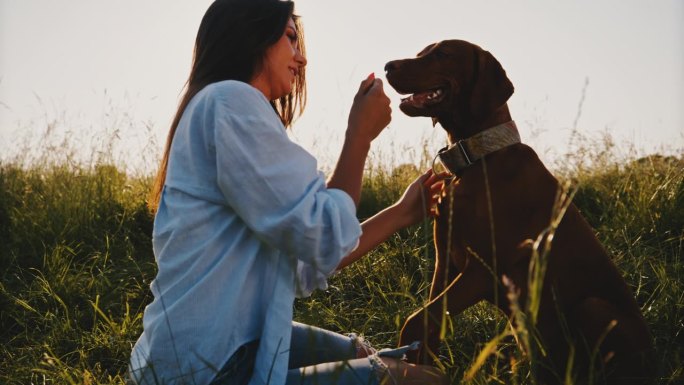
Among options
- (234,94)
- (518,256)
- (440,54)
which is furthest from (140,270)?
(234,94)

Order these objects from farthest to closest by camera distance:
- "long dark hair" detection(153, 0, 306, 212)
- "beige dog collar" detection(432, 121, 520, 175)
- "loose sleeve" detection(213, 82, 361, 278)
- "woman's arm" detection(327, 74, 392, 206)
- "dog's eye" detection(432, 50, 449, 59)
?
1. "dog's eye" detection(432, 50, 449, 59)
2. "beige dog collar" detection(432, 121, 520, 175)
3. "long dark hair" detection(153, 0, 306, 212)
4. "woman's arm" detection(327, 74, 392, 206)
5. "loose sleeve" detection(213, 82, 361, 278)

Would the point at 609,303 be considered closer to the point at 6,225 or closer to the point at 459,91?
the point at 459,91

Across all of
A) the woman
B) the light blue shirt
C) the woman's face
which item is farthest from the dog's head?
the light blue shirt

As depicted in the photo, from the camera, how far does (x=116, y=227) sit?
5012 millimetres

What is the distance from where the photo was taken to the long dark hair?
233 centimetres

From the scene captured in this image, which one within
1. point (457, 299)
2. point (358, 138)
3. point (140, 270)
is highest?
point (358, 138)

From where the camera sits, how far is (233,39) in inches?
91.7

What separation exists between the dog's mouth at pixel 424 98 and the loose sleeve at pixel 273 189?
125 centimetres

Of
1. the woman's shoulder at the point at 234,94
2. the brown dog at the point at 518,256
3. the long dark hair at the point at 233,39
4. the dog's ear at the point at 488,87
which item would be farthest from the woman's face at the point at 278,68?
the dog's ear at the point at 488,87

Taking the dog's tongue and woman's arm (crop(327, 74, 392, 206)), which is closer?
woman's arm (crop(327, 74, 392, 206))

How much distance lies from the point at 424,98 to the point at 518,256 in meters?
0.88

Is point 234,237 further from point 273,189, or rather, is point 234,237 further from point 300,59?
point 300,59

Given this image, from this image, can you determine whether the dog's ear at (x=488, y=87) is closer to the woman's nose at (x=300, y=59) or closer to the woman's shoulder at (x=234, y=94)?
the woman's nose at (x=300, y=59)

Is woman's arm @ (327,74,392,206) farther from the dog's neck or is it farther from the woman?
the dog's neck
